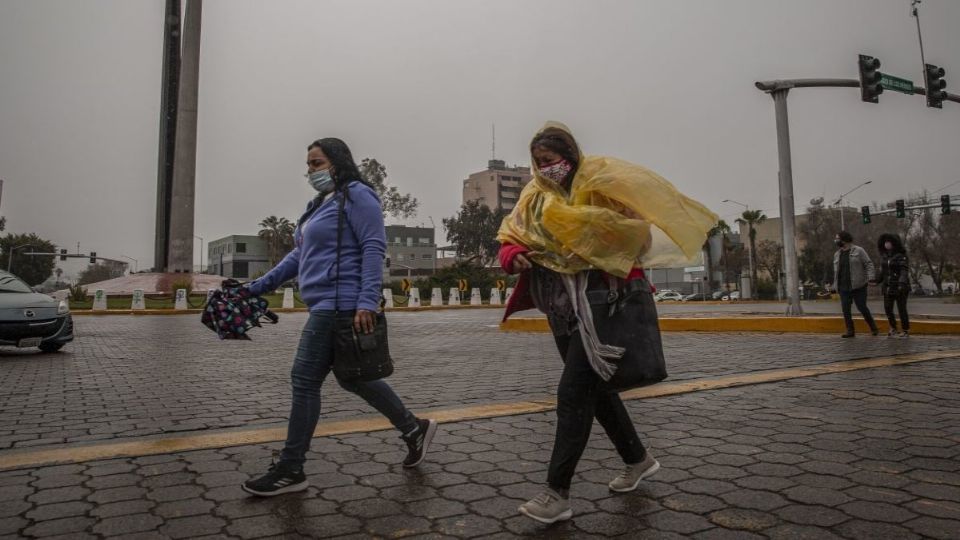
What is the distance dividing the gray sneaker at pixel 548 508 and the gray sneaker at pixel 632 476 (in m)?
0.42

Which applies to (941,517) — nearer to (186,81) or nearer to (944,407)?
(944,407)

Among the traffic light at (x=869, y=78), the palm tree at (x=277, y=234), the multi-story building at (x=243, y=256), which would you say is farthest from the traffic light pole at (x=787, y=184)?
the multi-story building at (x=243, y=256)

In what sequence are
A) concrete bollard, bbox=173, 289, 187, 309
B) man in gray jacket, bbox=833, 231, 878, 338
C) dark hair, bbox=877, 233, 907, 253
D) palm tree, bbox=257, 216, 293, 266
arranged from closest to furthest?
man in gray jacket, bbox=833, 231, 878, 338, dark hair, bbox=877, 233, 907, 253, concrete bollard, bbox=173, 289, 187, 309, palm tree, bbox=257, 216, 293, 266

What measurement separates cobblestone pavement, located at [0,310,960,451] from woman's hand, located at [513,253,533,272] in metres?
2.45

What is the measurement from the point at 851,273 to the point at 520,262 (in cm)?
847

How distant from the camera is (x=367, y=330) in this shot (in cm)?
312

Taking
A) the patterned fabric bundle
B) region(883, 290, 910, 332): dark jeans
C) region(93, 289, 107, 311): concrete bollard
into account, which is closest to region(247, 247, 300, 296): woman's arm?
the patterned fabric bundle

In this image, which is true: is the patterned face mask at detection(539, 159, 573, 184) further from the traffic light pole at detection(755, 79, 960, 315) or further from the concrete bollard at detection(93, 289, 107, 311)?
the concrete bollard at detection(93, 289, 107, 311)

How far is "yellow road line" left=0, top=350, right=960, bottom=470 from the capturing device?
3.68m

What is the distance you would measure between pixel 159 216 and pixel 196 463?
46362 mm

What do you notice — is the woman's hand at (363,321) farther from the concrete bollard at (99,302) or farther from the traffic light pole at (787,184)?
the concrete bollard at (99,302)

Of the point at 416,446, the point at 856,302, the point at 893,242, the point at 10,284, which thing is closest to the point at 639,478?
the point at 416,446

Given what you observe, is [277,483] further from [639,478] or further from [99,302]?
[99,302]

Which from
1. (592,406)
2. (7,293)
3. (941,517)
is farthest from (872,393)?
(7,293)
